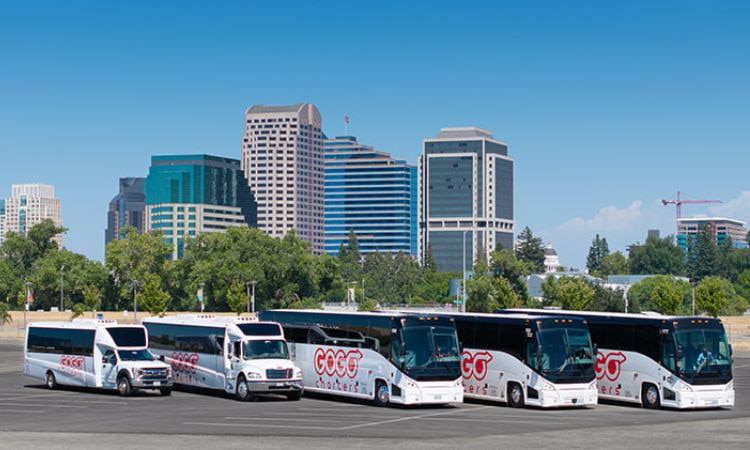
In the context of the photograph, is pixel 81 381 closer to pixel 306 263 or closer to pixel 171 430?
pixel 171 430

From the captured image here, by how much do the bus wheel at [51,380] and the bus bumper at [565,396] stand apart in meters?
20.6

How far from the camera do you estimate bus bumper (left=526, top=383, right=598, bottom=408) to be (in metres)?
37.2

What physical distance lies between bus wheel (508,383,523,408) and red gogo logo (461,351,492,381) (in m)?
1.37

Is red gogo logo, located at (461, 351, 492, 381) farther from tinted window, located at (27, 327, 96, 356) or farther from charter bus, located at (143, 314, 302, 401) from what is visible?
tinted window, located at (27, 327, 96, 356)

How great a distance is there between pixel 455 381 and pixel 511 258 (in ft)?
514

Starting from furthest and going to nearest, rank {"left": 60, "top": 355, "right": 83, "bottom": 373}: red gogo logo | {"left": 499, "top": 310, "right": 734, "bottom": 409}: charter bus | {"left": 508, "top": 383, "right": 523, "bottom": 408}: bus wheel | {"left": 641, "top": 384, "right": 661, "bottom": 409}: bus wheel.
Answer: {"left": 60, "top": 355, "right": 83, "bottom": 373}: red gogo logo
{"left": 641, "top": 384, "right": 661, "bottom": 409}: bus wheel
{"left": 508, "top": 383, "right": 523, "bottom": 408}: bus wheel
{"left": 499, "top": 310, "right": 734, "bottom": 409}: charter bus

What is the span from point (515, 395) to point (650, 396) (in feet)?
15.7

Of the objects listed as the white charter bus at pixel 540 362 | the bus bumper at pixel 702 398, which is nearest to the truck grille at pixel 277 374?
the white charter bus at pixel 540 362

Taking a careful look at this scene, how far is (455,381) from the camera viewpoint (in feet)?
124

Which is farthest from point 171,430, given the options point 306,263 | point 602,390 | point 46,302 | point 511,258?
point 511,258

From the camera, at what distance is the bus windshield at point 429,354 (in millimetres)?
37562

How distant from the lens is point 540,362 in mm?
37438

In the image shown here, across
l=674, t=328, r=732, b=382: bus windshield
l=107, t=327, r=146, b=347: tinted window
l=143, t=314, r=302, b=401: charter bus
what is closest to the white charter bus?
l=674, t=328, r=732, b=382: bus windshield

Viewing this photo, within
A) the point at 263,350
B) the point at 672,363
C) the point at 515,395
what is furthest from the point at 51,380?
the point at 672,363
